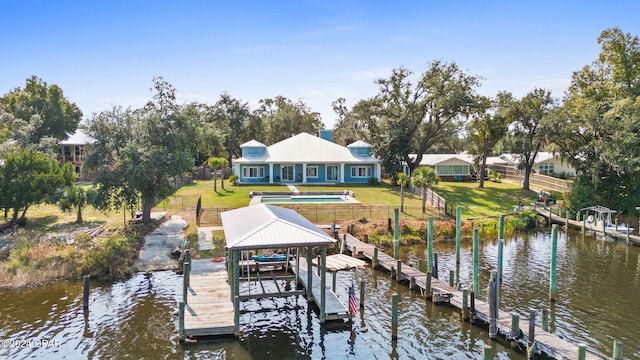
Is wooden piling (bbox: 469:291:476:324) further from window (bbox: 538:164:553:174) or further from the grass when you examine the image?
window (bbox: 538:164:553:174)

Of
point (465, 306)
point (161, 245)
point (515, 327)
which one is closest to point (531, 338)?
point (515, 327)

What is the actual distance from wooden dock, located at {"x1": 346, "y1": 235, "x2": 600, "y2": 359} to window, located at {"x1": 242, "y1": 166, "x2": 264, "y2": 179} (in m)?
28.2

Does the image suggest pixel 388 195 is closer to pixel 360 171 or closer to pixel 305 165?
pixel 360 171

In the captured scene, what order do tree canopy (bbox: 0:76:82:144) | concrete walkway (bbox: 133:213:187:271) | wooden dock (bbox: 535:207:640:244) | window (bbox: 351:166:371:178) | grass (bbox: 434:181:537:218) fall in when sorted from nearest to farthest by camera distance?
1. concrete walkway (bbox: 133:213:187:271)
2. wooden dock (bbox: 535:207:640:244)
3. grass (bbox: 434:181:537:218)
4. window (bbox: 351:166:371:178)
5. tree canopy (bbox: 0:76:82:144)

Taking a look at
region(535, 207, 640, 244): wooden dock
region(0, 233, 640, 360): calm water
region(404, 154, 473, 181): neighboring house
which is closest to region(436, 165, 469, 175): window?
region(404, 154, 473, 181): neighboring house

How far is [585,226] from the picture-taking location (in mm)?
38125

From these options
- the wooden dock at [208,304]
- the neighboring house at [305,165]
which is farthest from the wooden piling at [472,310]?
the neighboring house at [305,165]

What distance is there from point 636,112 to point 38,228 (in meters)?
46.6

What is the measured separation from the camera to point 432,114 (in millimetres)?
56750

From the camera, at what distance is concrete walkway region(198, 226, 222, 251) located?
95.4 ft

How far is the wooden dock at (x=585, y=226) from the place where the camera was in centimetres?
3406

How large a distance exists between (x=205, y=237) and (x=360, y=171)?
99.5 feet

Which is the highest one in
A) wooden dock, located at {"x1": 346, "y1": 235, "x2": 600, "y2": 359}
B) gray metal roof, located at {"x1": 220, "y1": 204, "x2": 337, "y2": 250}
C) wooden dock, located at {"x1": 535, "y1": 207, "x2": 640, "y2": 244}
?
gray metal roof, located at {"x1": 220, "y1": 204, "x2": 337, "y2": 250}

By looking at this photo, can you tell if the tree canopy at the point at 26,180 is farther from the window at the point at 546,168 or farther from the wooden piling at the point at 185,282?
the window at the point at 546,168
